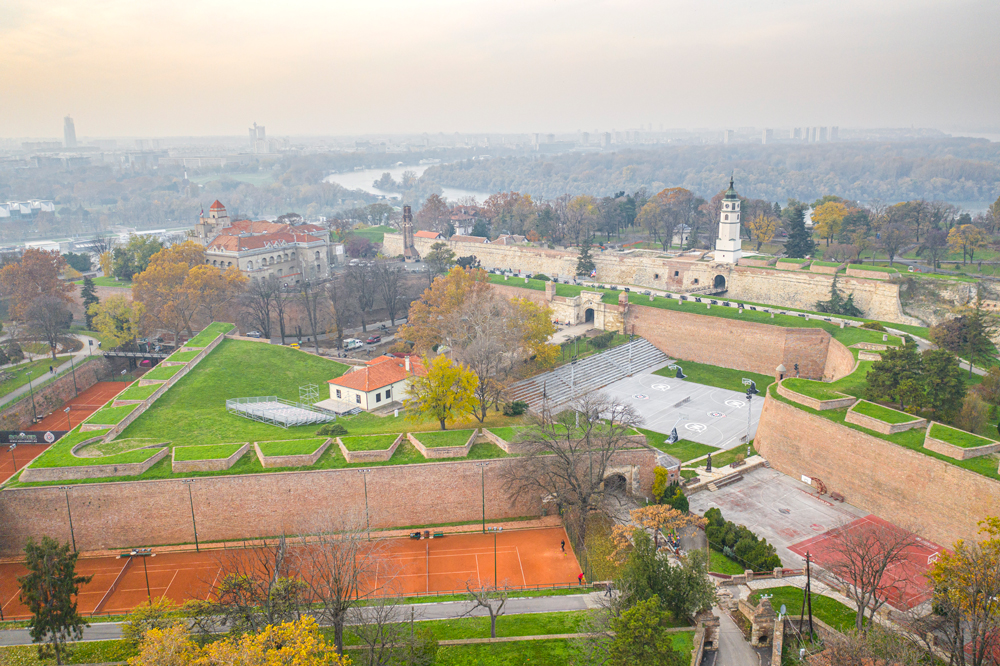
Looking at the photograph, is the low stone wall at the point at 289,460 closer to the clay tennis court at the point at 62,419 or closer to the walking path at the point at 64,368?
the clay tennis court at the point at 62,419

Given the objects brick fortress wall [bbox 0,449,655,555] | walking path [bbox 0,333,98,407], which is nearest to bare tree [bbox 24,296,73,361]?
walking path [bbox 0,333,98,407]

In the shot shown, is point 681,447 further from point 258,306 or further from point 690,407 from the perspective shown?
point 258,306

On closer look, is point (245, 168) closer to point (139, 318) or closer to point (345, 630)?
point (139, 318)

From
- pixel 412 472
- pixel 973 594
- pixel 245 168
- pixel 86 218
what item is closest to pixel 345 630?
pixel 412 472

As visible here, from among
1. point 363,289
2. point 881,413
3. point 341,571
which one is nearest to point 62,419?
point 363,289

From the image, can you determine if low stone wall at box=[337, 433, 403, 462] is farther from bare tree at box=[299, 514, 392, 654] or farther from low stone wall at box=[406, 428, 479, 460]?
bare tree at box=[299, 514, 392, 654]
